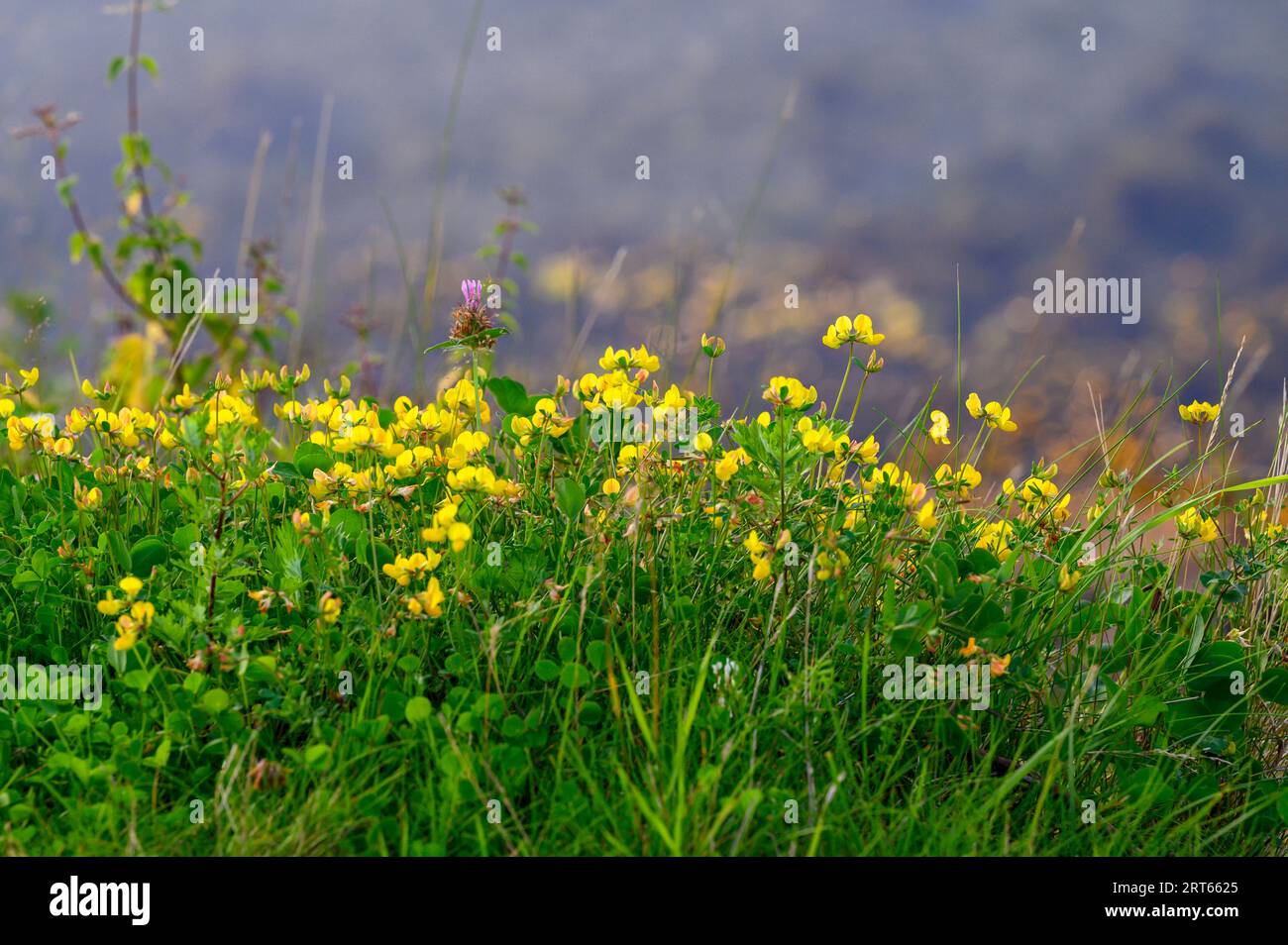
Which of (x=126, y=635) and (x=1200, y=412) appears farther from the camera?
(x=1200, y=412)

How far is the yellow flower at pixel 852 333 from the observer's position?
2.37m

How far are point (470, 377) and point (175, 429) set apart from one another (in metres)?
0.70

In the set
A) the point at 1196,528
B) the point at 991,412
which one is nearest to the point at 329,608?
the point at 991,412

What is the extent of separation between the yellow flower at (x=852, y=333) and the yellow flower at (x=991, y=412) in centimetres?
27

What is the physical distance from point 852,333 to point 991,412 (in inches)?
14.8

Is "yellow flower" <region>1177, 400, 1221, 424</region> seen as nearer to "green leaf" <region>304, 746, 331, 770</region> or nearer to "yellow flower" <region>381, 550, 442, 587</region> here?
"yellow flower" <region>381, 550, 442, 587</region>

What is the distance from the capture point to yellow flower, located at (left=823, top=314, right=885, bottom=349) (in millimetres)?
2367

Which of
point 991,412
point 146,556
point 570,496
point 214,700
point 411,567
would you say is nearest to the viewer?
point 214,700

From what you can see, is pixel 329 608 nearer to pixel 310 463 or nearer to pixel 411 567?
pixel 411 567

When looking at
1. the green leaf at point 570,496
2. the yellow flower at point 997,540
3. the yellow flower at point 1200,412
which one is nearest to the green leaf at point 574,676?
the green leaf at point 570,496

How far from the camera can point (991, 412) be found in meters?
2.47

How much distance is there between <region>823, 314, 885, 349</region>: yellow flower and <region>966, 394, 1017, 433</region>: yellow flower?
27 centimetres

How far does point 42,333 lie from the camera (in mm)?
3906
